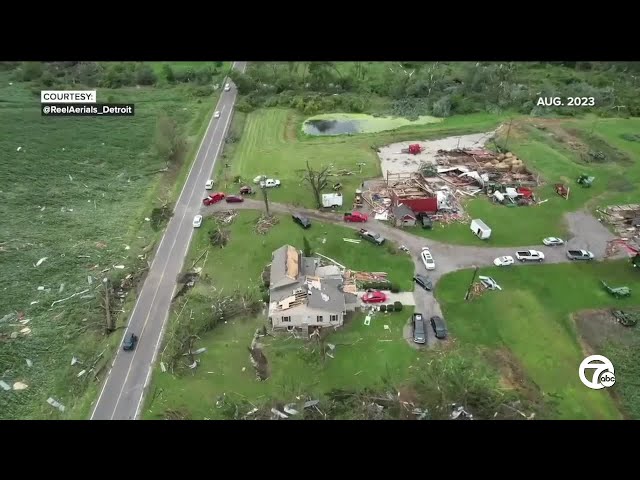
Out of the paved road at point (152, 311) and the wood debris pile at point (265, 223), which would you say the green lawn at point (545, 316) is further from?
the paved road at point (152, 311)

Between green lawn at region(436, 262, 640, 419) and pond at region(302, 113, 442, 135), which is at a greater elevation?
pond at region(302, 113, 442, 135)

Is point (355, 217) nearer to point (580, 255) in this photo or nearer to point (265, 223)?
point (265, 223)

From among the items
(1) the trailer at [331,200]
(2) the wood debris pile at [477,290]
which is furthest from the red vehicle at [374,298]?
(1) the trailer at [331,200]

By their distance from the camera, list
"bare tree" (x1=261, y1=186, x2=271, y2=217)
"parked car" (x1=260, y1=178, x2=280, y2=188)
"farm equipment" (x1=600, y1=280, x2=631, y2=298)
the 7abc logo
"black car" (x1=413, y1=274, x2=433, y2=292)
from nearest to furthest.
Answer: the 7abc logo < "farm equipment" (x1=600, y1=280, x2=631, y2=298) < "black car" (x1=413, y1=274, x2=433, y2=292) < "bare tree" (x1=261, y1=186, x2=271, y2=217) < "parked car" (x1=260, y1=178, x2=280, y2=188)

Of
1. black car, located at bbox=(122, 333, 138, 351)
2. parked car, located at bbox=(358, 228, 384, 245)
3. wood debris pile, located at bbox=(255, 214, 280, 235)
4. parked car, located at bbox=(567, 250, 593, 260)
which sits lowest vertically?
black car, located at bbox=(122, 333, 138, 351)

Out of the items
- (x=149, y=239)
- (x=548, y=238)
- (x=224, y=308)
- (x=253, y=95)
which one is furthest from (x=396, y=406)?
(x=253, y=95)

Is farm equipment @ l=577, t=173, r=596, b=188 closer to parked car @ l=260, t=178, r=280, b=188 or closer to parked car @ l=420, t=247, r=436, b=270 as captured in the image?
parked car @ l=420, t=247, r=436, b=270

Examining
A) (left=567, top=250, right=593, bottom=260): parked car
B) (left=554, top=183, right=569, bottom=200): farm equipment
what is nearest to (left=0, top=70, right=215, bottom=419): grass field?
(left=567, top=250, right=593, bottom=260): parked car
